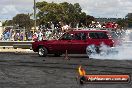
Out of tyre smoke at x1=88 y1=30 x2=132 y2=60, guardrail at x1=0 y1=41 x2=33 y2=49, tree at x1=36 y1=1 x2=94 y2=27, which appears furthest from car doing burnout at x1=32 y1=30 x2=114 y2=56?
tree at x1=36 y1=1 x2=94 y2=27

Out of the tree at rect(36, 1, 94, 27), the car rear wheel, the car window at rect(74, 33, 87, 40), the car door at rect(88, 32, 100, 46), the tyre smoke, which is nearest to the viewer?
the tyre smoke

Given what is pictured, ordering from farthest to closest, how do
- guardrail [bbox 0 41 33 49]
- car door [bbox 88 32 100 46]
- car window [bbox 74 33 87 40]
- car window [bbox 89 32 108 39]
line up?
1. guardrail [bbox 0 41 33 49]
2. car window [bbox 74 33 87 40]
3. car window [bbox 89 32 108 39]
4. car door [bbox 88 32 100 46]

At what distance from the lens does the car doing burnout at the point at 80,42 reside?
928 inches

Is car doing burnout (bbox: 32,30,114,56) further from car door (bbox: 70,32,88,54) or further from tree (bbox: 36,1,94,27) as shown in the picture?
tree (bbox: 36,1,94,27)

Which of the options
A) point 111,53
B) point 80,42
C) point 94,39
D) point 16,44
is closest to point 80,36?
point 80,42

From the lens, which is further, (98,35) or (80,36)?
(80,36)

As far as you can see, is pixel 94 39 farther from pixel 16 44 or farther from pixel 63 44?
pixel 16 44

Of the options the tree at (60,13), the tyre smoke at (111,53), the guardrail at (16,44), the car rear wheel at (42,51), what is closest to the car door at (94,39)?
the tyre smoke at (111,53)

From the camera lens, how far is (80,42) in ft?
78.2

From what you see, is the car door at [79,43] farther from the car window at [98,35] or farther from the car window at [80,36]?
the car window at [98,35]

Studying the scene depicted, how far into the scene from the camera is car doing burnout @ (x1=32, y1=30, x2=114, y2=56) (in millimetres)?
23578

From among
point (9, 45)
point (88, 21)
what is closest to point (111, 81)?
point (9, 45)

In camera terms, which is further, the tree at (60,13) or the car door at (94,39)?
the tree at (60,13)

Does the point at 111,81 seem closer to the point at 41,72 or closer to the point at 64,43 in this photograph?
the point at 41,72
